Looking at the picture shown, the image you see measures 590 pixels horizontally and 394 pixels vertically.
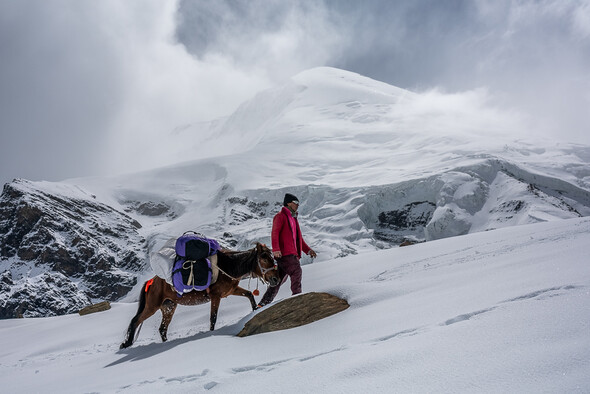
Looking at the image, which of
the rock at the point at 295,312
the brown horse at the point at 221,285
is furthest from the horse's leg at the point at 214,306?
the rock at the point at 295,312

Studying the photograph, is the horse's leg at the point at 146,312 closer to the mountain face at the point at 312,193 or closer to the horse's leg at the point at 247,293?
the horse's leg at the point at 247,293

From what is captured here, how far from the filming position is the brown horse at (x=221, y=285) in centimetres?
627

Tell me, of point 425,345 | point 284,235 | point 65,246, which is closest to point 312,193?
point 284,235

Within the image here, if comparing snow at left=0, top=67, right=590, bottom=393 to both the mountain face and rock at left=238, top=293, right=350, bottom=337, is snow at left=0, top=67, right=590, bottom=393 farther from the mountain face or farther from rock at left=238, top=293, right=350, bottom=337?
the mountain face

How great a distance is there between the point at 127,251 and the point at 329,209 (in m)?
90.5

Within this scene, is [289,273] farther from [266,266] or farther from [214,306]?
[214,306]

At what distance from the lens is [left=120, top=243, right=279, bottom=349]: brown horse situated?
20.6ft

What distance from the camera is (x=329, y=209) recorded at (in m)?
85.2

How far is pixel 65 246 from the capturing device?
141250 millimetres

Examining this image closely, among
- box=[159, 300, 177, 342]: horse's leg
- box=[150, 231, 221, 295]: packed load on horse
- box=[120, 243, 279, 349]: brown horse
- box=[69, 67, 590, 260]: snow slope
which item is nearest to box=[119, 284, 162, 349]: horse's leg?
box=[120, 243, 279, 349]: brown horse

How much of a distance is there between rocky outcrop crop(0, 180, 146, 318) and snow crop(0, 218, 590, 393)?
146600mm

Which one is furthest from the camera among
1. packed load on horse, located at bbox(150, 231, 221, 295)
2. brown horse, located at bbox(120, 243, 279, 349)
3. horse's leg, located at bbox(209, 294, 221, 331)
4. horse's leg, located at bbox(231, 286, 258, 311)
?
horse's leg, located at bbox(231, 286, 258, 311)

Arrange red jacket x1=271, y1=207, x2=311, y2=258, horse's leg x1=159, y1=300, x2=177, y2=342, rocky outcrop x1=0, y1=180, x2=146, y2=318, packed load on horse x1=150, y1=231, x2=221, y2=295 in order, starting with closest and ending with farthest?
packed load on horse x1=150, y1=231, x2=221, y2=295 → horse's leg x1=159, y1=300, x2=177, y2=342 → red jacket x1=271, y1=207, x2=311, y2=258 → rocky outcrop x1=0, y1=180, x2=146, y2=318

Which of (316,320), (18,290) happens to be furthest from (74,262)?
(316,320)
